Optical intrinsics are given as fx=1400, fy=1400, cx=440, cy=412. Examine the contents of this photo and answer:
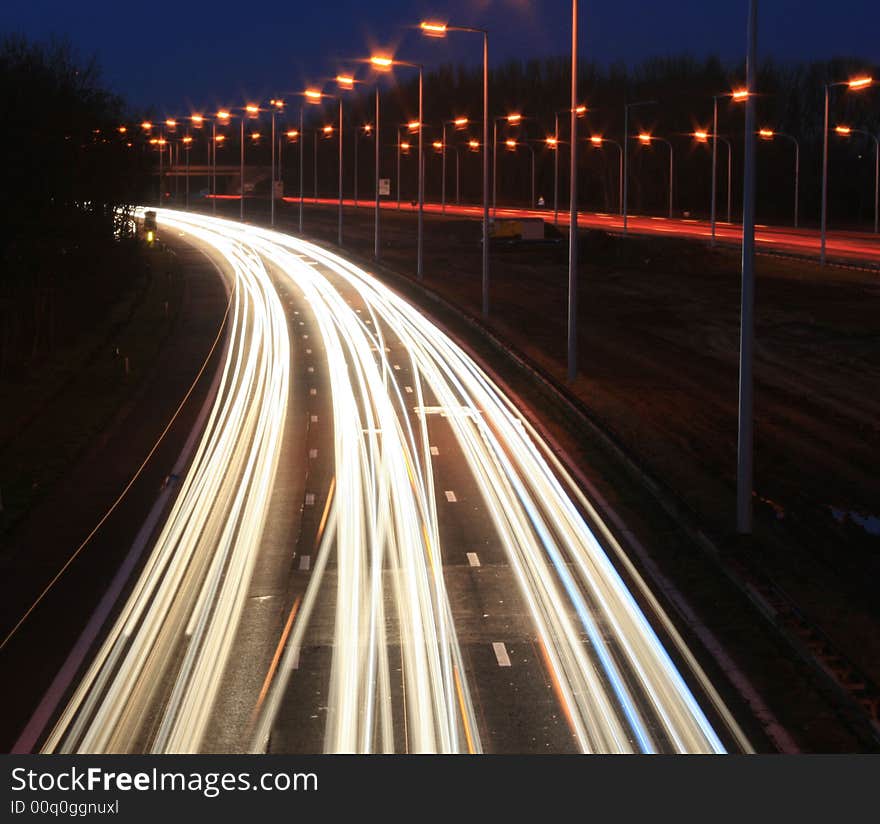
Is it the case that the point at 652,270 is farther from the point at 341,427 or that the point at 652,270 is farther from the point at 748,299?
the point at 748,299

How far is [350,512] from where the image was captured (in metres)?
23.2

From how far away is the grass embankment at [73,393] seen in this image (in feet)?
87.2

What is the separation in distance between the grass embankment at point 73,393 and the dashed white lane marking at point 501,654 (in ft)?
30.6

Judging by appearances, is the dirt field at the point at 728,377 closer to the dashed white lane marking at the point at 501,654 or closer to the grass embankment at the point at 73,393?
the dashed white lane marking at the point at 501,654

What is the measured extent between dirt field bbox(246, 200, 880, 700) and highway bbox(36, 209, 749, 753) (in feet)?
7.38

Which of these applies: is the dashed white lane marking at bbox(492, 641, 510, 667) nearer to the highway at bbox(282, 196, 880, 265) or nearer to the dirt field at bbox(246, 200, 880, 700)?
the dirt field at bbox(246, 200, 880, 700)

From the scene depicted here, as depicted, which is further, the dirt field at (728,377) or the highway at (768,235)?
the highway at (768,235)

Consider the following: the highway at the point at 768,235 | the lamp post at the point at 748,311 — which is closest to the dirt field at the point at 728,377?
the lamp post at the point at 748,311

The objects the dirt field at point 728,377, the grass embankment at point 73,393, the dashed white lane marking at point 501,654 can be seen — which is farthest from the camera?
the grass embankment at point 73,393

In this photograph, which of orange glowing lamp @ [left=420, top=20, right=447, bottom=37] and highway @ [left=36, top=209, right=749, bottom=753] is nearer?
Result: highway @ [left=36, top=209, right=749, bottom=753]

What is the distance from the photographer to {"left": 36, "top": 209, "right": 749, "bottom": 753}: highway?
13195 mm

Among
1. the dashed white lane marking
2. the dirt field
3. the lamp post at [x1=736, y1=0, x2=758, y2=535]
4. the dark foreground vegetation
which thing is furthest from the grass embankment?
the lamp post at [x1=736, y1=0, x2=758, y2=535]

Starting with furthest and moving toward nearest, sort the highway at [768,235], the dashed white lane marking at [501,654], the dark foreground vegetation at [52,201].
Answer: the highway at [768,235] → the dark foreground vegetation at [52,201] → the dashed white lane marking at [501,654]

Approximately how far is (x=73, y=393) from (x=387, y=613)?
22575 millimetres
